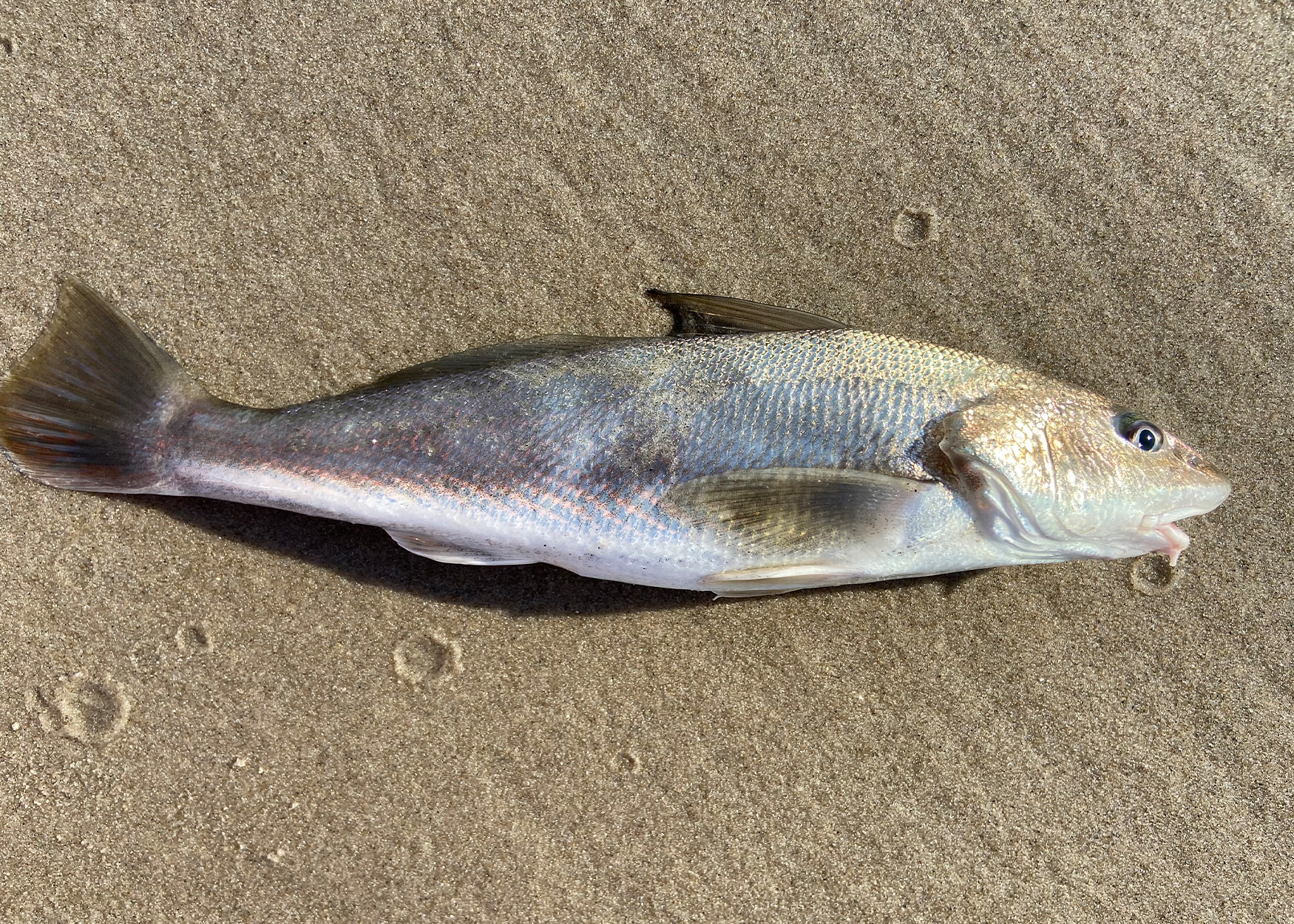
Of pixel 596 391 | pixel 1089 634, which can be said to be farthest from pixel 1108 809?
pixel 596 391

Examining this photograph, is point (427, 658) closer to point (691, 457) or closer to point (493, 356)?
point (493, 356)

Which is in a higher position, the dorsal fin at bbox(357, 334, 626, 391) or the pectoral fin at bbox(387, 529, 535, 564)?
the dorsal fin at bbox(357, 334, 626, 391)

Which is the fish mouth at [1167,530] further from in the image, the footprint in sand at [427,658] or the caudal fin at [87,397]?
the caudal fin at [87,397]

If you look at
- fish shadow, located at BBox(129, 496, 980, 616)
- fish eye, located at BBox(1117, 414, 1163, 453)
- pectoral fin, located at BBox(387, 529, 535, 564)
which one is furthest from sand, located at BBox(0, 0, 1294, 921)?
fish eye, located at BBox(1117, 414, 1163, 453)

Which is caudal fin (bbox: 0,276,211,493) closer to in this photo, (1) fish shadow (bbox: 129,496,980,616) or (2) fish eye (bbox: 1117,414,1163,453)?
(1) fish shadow (bbox: 129,496,980,616)

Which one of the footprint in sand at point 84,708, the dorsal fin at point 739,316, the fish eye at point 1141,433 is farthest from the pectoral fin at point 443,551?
the fish eye at point 1141,433

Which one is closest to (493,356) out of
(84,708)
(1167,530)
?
(84,708)
